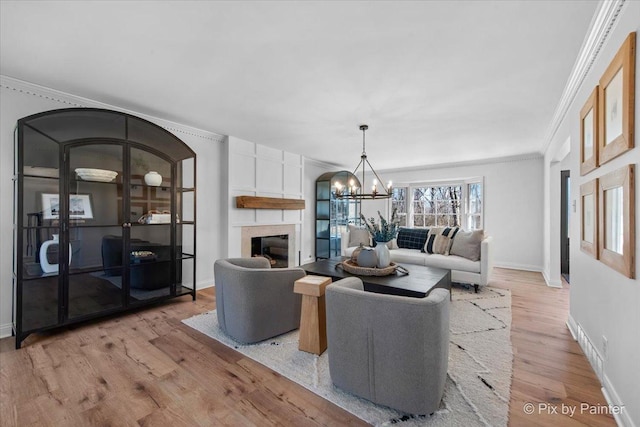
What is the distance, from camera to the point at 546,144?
175 inches

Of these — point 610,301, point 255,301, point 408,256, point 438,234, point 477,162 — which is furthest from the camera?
point 477,162

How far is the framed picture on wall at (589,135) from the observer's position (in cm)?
193

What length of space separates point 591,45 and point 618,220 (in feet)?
4.11

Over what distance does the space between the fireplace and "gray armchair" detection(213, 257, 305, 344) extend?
1.88m

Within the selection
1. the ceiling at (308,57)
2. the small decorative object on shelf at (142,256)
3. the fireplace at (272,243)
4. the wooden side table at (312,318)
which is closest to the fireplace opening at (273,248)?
the fireplace at (272,243)

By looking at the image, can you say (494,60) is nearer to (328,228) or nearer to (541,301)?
(541,301)

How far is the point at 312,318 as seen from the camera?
2.28m

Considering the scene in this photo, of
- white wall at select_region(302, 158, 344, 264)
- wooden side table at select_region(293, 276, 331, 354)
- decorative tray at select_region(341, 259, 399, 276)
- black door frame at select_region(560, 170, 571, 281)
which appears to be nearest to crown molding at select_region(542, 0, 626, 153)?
decorative tray at select_region(341, 259, 399, 276)

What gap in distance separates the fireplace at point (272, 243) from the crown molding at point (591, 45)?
4.18 m

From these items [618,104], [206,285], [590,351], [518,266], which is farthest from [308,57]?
[518,266]

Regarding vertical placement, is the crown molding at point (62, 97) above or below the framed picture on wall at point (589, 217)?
above

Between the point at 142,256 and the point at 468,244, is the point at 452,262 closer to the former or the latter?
the point at 468,244

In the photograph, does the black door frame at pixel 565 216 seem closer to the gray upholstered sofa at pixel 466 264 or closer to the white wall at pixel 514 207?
the white wall at pixel 514 207

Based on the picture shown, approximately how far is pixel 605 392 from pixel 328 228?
4.84m
